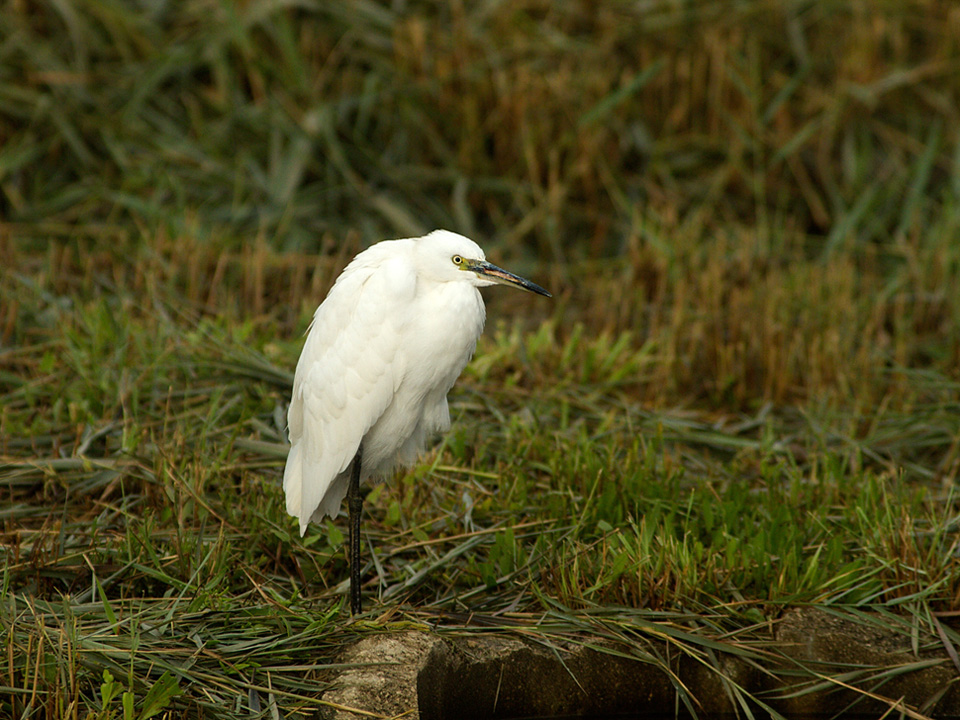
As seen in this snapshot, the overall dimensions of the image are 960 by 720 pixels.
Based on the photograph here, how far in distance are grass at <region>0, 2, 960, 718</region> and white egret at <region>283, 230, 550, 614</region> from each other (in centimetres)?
29

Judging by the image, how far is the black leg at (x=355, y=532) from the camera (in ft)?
9.77

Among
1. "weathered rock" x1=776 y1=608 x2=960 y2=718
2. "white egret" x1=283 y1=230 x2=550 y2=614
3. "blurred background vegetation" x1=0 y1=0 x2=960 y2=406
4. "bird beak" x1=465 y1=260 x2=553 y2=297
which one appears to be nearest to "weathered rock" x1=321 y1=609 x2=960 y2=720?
"weathered rock" x1=776 y1=608 x2=960 y2=718

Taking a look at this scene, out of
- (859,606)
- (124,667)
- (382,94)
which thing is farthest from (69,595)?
(382,94)

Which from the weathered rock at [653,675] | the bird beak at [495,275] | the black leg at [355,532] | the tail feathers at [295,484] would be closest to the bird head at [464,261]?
the bird beak at [495,275]

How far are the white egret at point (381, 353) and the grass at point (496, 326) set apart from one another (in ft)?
0.95

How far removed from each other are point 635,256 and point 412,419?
2.45 metres

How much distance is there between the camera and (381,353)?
2998 millimetres

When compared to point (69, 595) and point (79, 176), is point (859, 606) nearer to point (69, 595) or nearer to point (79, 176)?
point (69, 595)

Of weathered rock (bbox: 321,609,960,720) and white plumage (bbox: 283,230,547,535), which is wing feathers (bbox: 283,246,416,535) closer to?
white plumage (bbox: 283,230,547,535)

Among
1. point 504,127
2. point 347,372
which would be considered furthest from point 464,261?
point 504,127

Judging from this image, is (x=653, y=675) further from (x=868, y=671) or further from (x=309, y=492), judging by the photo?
(x=309, y=492)

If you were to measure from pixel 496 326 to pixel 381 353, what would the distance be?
2319 millimetres

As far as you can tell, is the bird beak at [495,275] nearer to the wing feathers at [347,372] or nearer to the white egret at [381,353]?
the white egret at [381,353]

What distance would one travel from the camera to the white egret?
2.96 meters
